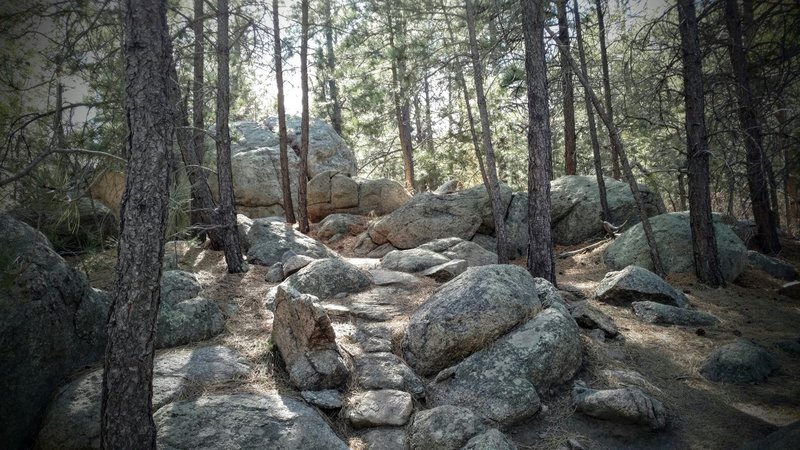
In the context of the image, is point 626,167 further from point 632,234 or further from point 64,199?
point 64,199

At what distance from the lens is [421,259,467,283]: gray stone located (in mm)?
8842

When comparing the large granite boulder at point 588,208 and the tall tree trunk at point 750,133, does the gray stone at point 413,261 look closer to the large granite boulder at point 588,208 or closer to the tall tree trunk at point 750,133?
the large granite boulder at point 588,208

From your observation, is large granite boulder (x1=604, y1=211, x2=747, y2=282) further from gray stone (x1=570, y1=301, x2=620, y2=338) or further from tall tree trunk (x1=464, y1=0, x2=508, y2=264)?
gray stone (x1=570, y1=301, x2=620, y2=338)

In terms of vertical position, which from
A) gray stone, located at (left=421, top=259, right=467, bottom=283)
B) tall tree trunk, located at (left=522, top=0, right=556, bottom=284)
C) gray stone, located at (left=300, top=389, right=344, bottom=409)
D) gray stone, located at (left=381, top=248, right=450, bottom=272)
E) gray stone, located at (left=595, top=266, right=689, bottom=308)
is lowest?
gray stone, located at (left=300, top=389, right=344, bottom=409)

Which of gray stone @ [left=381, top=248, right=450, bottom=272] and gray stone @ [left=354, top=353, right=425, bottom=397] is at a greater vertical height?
gray stone @ [left=381, top=248, right=450, bottom=272]

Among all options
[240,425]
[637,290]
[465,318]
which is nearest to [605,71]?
[637,290]

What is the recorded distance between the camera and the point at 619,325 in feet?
23.5

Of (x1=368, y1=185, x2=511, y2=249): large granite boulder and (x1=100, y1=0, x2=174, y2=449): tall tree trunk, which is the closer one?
(x1=100, y1=0, x2=174, y2=449): tall tree trunk

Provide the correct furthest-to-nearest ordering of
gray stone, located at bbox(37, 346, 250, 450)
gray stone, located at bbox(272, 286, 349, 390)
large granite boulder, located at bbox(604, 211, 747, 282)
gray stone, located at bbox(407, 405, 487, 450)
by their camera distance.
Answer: large granite boulder, located at bbox(604, 211, 747, 282), gray stone, located at bbox(272, 286, 349, 390), gray stone, located at bbox(407, 405, 487, 450), gray stone, located at bbox(37, 346, 250, 450)

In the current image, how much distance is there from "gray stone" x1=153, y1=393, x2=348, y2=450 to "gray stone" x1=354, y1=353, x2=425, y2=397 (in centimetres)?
82

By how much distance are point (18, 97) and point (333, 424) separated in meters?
4.65

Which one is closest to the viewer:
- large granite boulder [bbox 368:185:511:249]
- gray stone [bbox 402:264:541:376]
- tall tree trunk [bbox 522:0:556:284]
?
gray stone [bbox 402:264:541:376]

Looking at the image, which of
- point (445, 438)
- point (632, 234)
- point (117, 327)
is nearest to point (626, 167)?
point (632, 234)

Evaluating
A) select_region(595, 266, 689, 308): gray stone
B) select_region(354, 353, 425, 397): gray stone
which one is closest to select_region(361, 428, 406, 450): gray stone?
select_region(354, 353, 425, 397): gray stone
